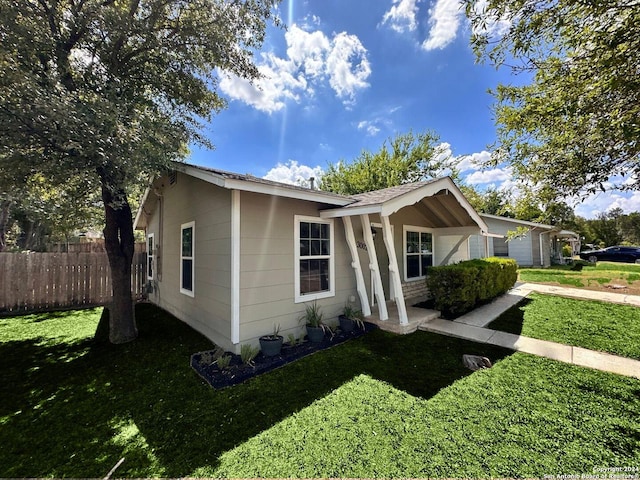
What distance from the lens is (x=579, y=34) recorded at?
341 cm

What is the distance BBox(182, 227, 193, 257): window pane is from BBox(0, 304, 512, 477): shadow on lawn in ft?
6.34

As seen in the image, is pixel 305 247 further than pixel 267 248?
Yes

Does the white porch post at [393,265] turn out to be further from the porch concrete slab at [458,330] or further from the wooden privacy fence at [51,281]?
the wooden privacy fence at [51,281]

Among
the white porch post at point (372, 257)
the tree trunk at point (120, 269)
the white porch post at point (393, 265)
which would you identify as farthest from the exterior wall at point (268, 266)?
the tree trunk at point (120, 269)

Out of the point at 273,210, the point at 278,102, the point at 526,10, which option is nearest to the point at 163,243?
the point at 273,210

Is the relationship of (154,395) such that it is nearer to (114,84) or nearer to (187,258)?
(187,258)

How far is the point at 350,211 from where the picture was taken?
5336 mm

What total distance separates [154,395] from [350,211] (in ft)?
14.0

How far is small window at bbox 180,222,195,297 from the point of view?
6.11 metres

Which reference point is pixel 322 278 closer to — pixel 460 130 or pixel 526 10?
pixel 526 10

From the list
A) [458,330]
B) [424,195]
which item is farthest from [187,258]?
[458,330]

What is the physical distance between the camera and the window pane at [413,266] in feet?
27.7

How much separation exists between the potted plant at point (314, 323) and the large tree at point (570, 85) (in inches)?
196

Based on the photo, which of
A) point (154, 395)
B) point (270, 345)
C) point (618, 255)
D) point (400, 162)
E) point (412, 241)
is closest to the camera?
point (154, 395)
